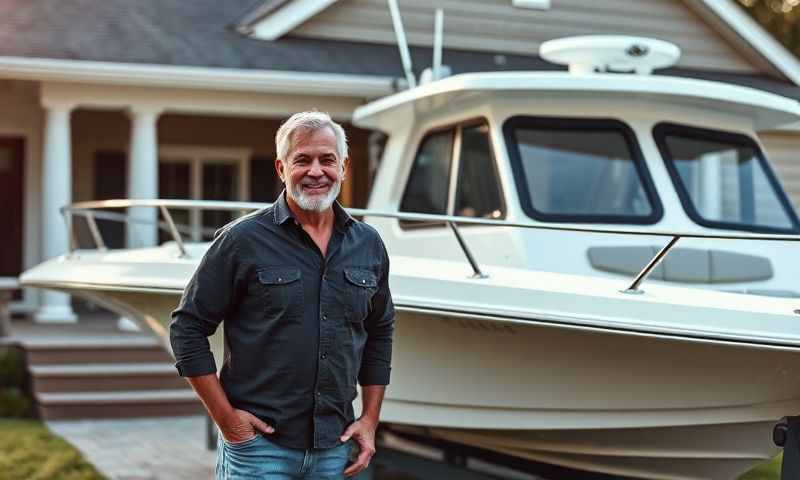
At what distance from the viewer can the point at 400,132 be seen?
7.70 meters

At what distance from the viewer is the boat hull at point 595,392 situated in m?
5.05

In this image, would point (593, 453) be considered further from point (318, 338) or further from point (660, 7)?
point (660, 7)

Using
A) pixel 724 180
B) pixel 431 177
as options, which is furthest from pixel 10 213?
pixel 724 180

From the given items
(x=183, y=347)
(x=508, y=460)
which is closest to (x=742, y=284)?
(x=508, y=460)

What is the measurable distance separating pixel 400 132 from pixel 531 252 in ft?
6.20

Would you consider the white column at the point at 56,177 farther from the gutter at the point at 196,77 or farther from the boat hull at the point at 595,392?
the boat hull at the point at 595,392

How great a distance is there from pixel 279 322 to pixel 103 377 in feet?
23.5

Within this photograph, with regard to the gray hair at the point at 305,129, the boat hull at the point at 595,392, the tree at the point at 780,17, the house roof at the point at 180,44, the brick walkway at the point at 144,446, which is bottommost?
the brick walkway at the point at 144,446

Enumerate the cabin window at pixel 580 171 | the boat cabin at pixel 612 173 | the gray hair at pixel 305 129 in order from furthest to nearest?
the cabin window at pixel 580 171, the boat cabin at pixel 612 173, the gray hair at pixel 305 129

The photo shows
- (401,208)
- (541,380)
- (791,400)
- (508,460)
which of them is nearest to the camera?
(791,400)

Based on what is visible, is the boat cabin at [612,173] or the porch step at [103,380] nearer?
the boat cabin at [612,173]

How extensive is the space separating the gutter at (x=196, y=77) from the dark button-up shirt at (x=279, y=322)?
25.6 ft

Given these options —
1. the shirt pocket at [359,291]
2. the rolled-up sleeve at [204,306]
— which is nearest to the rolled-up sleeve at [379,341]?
the shirt pocket at [359,291]

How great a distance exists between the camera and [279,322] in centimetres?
365
